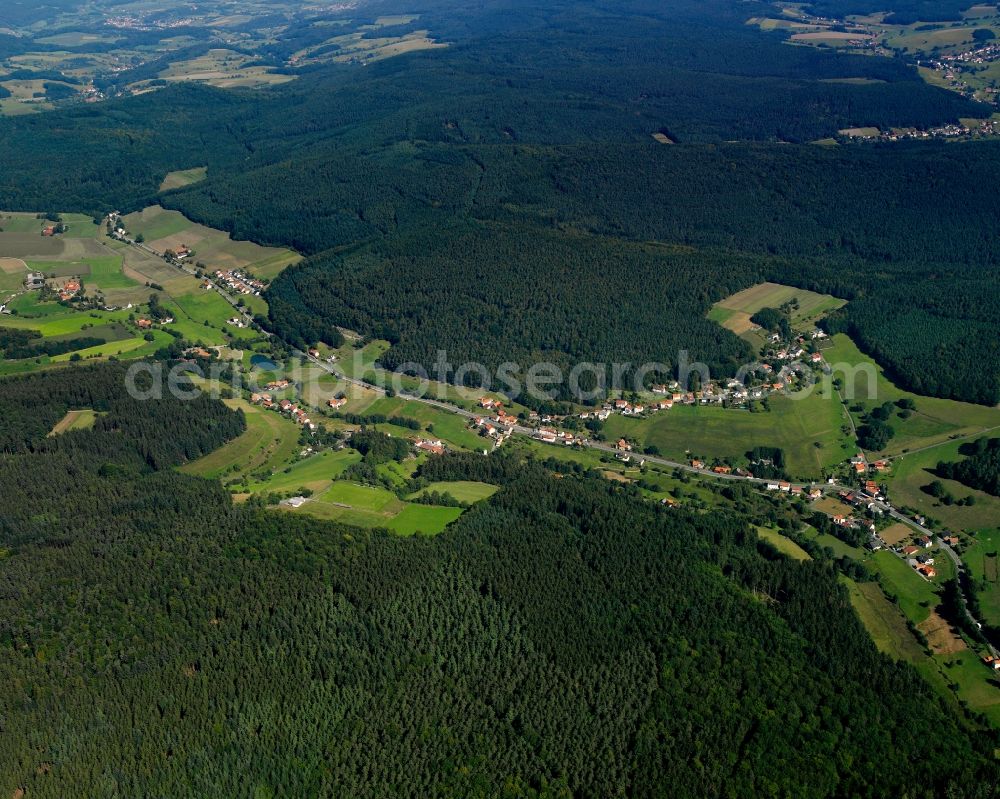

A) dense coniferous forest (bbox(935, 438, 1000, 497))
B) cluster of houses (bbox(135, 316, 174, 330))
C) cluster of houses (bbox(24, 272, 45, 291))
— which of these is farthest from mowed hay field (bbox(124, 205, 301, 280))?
dense coniferous forest (bbox(935, 438, 1000, 497))

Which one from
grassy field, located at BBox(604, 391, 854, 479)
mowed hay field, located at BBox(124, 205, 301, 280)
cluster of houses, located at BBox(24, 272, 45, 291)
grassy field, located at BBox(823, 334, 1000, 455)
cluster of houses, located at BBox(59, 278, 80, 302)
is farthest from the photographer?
mowed hay field, located at BBox(124, 205, 301, 280)

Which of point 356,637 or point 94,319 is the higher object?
point 356,637

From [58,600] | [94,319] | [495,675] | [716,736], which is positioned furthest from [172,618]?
[94,319]

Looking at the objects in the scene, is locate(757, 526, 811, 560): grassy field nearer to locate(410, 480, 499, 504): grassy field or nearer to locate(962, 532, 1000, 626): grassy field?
locate(962, 532, 1000, 626): grassy field

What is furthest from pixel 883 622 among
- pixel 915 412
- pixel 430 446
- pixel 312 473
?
pixel 312 473

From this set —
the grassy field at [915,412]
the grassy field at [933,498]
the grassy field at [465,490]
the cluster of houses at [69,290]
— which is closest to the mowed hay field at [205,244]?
the cluster of houses at [69,290]

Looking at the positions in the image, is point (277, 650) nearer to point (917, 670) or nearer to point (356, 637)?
point (356, 637)

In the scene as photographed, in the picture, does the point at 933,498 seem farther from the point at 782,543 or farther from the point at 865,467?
the point at 782,543
